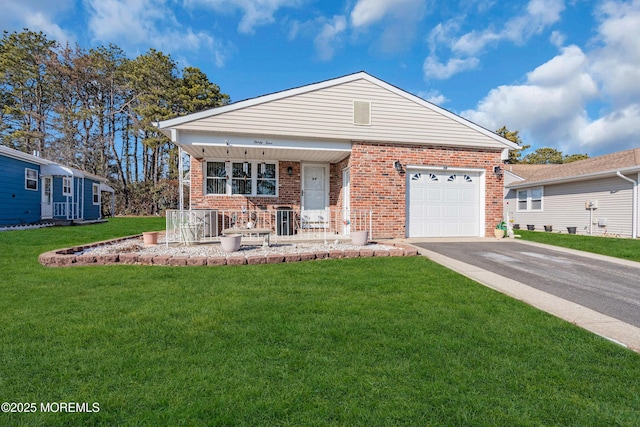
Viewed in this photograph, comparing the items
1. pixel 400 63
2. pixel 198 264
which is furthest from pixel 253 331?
pixel 400 63

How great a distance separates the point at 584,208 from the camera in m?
14.4

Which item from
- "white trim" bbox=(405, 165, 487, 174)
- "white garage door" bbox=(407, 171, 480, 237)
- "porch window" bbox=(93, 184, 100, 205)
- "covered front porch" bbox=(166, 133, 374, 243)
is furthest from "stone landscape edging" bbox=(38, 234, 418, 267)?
"porch window" bbox=(93, 184, 100, 205)

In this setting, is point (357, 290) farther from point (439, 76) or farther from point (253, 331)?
point (439, 76)

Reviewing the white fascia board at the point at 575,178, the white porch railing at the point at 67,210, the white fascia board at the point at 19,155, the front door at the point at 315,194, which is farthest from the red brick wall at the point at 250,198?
the white fascia board at the point at 575,178

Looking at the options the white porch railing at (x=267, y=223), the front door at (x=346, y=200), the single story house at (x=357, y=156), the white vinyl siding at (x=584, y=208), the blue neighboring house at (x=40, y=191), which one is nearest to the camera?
the white porch railing at (x=267, y=223)

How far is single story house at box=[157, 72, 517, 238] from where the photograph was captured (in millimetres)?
8836

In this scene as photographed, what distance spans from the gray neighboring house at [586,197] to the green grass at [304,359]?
11.5 metres

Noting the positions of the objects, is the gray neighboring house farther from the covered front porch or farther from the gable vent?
the gable vent

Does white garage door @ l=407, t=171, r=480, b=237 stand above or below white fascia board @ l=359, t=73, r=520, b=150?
below

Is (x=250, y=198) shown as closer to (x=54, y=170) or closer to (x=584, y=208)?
(x=54, y=170)

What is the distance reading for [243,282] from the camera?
443 cm

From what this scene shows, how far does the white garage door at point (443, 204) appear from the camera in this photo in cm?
982

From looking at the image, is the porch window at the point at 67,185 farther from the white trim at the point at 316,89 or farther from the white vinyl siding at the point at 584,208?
the white vinyl siding at the point at 584,208

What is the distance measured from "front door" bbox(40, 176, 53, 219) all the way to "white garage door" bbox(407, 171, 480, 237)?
58.7 feet
